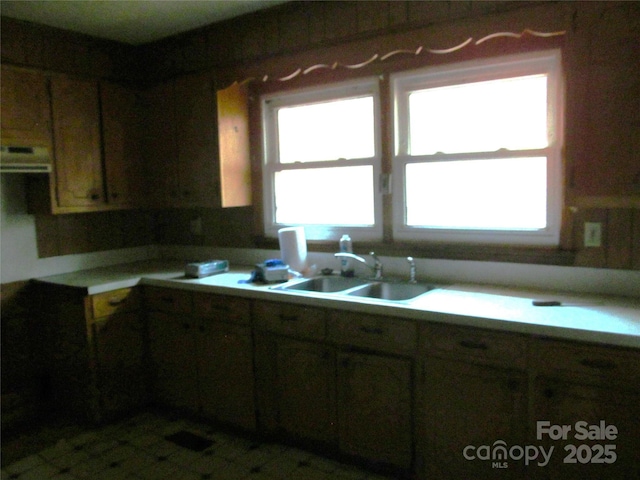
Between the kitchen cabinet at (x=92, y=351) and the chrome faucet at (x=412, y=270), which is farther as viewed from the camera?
the kitchen cabinet at (x=92, y=351)

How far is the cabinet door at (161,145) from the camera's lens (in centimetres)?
354

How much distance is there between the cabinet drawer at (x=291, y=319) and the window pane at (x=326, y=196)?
79 centimetres

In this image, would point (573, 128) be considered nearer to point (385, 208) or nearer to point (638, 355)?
point (638, 355)

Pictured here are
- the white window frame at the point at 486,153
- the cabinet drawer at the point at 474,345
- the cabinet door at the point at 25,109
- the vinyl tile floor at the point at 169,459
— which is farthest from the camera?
the cabinet door at the point at 25,109

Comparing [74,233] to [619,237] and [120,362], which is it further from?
[619,237]

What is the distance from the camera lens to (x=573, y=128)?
202cm

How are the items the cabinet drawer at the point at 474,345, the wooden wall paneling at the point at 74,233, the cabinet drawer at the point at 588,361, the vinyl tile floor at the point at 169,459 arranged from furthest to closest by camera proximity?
1. the wooden wall paneling at the point at 74,233
2. the vinyl tile floor at the point at 169,459
3. the cabinet drawer at the point at 474,345
4. the cabinet drawer at the point at 588,361

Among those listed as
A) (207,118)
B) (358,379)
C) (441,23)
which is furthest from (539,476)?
(207,118)

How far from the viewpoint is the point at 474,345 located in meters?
2.07

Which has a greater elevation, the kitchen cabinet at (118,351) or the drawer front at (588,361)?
the drawer front at (588,361)

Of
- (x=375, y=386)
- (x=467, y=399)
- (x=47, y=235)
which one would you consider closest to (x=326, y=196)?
(x=375, y=386)

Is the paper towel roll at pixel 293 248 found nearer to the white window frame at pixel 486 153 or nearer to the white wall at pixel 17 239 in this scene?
the white window frame at pixel 486 153

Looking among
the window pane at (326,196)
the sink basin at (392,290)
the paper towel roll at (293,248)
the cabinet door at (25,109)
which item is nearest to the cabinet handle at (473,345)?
the sink basin at (392,290)

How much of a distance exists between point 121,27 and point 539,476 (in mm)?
3376
